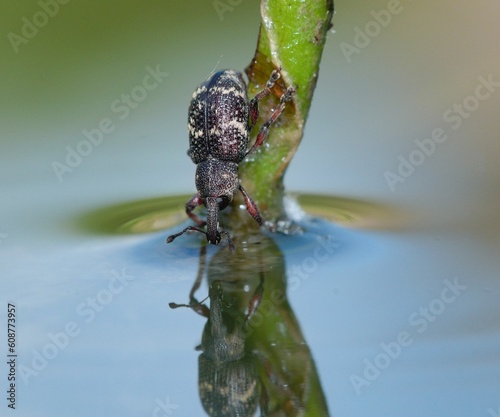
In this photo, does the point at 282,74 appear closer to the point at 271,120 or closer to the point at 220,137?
the point at 271,120

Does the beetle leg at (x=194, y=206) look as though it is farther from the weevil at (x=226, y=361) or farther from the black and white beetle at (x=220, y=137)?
the weevil at (x=226, y=361)

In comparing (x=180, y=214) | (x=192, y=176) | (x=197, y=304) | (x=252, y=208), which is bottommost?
(x=197, y=304)

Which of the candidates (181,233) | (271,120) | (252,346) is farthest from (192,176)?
(252,346)

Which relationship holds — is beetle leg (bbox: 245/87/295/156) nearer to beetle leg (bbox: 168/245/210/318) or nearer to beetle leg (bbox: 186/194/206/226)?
beetle leg (bbox: 186/194/206/226)

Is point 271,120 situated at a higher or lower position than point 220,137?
lower

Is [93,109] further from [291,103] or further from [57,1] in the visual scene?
[291,103]

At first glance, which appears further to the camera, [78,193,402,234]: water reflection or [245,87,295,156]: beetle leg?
[78,193,402,234]: water reflection

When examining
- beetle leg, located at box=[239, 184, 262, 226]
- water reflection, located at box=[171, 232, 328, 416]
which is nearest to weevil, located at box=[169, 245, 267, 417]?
water reflection, located at box=[171, 232, 328, 416]

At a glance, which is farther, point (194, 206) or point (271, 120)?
point (194, 206)
